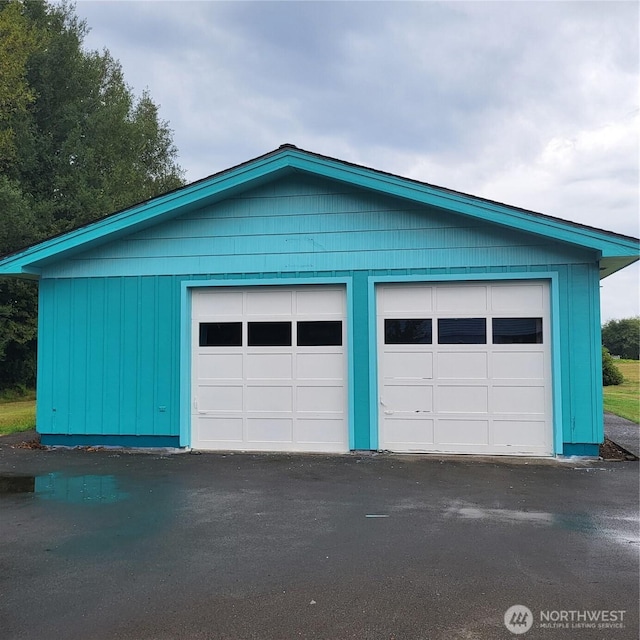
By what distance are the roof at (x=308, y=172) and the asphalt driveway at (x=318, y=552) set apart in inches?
124

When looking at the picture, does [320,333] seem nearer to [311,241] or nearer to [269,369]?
[269,369]

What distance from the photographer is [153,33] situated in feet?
40.2

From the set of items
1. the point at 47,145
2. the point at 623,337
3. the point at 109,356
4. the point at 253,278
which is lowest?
the point at 109,356

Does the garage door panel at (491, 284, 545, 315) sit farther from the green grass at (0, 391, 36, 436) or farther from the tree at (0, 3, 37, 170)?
the tree at (0, 3, 37, 170)

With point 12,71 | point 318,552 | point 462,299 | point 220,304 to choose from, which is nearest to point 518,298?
point 462,299

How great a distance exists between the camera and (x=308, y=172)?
8711 millimetres

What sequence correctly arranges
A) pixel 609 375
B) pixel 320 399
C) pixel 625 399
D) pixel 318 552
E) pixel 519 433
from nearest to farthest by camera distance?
1. pixel 318 552
2. pixel 519 433
3. pixel 320 399
4. pixel 625 399
5. pixel 609 375

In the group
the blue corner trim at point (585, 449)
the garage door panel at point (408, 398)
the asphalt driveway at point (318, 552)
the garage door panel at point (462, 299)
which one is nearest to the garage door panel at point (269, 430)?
the asphalt driveway at point (318, 552)

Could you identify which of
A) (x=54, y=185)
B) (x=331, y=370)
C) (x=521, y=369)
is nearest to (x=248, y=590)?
(x=331, y=370)

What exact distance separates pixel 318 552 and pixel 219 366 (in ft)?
16.3

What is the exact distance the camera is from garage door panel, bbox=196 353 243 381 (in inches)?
356

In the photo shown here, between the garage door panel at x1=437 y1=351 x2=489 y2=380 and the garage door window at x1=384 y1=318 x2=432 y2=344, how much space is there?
14.8 inches

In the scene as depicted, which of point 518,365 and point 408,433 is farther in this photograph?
point 408,433

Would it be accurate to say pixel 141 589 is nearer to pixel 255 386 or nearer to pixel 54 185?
pixel 255 386
